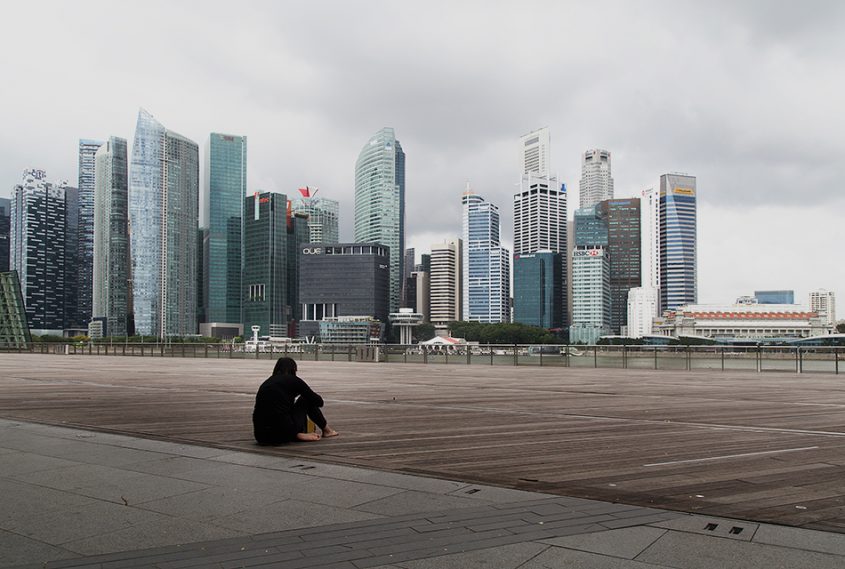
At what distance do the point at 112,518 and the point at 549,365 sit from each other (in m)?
33.3

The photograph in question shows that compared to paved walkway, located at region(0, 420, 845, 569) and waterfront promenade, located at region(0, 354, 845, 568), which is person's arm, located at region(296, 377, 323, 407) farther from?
paved walkway, located at region(0, 420, 845, 569)

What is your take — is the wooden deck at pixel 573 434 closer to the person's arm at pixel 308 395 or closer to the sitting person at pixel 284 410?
the sitting person at pixel 284 410

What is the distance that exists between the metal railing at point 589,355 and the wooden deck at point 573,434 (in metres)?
13.4

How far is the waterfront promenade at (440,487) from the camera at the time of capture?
15.0 ft

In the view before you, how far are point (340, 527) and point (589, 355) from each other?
108ft

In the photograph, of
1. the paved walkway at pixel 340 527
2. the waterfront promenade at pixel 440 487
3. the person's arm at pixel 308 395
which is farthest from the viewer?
the person's arm at pixel 308 395

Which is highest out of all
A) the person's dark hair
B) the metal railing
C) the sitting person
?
the person's dark hair

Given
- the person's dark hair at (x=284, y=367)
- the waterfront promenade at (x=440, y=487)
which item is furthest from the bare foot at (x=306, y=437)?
the person's dark hair at (x=284, y=367)

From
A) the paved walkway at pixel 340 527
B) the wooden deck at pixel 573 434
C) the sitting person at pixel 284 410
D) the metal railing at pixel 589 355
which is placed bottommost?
the metal railing at pixel 589 355

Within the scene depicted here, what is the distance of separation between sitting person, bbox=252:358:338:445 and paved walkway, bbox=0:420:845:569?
5.47ft

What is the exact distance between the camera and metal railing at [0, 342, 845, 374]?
102 ft

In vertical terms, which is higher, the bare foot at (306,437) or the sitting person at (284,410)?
the sitting person at (284,410)

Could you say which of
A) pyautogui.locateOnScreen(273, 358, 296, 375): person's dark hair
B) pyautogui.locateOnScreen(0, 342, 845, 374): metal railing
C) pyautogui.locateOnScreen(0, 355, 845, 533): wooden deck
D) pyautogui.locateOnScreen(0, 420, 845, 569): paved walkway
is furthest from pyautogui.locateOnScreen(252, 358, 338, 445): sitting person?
pyautogui.locateOnScreen(0, 342, 845, 374): metal railing

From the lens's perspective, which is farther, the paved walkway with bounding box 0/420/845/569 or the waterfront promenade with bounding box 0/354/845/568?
the waterfront promenade with bounding box 0/354/845/568
